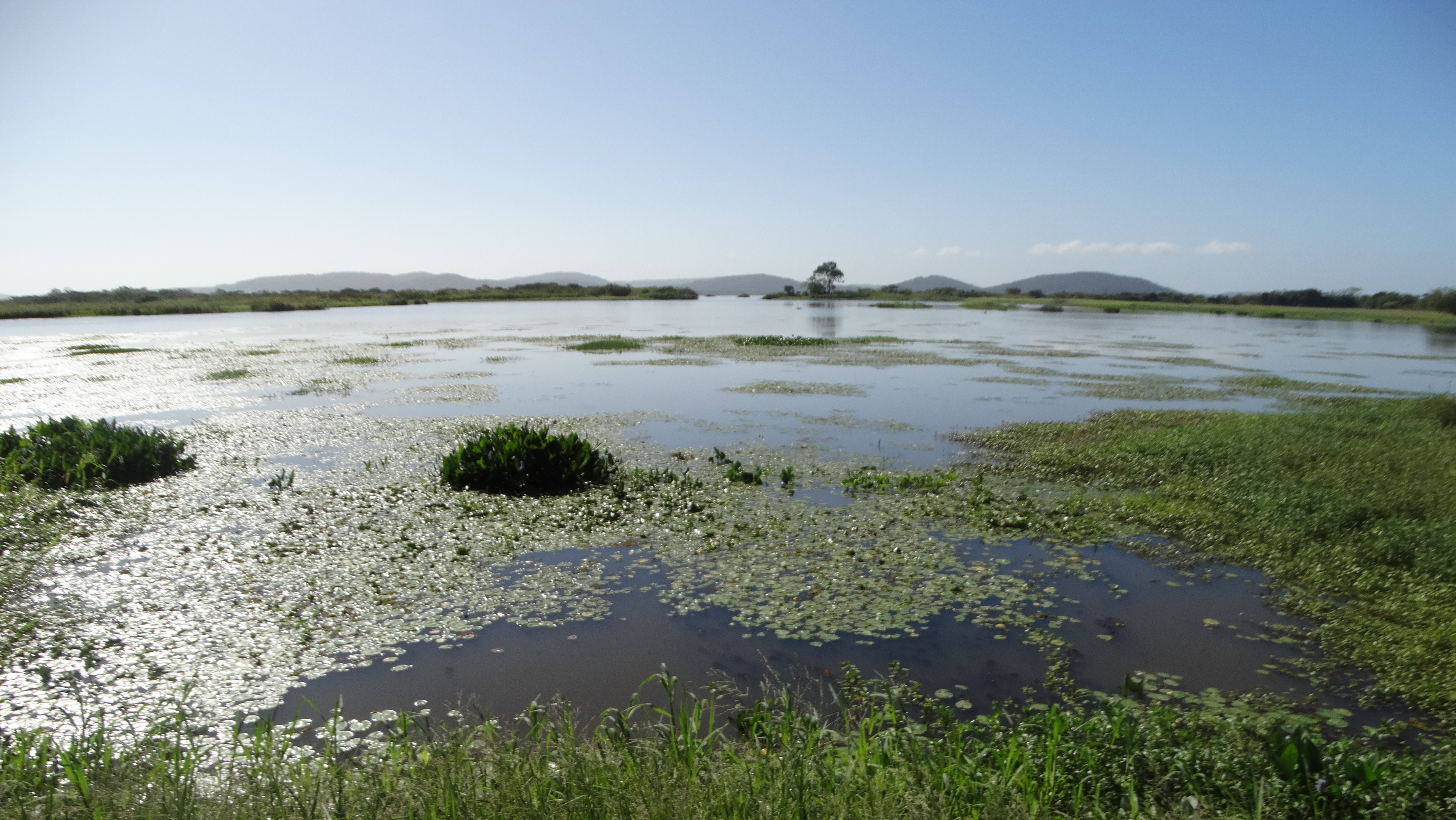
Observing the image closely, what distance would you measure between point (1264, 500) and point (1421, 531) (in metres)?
1.79

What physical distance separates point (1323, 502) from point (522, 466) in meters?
11.3

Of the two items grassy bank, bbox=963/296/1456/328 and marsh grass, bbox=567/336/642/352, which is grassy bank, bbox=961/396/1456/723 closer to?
marsh grass, bbox=567/336/642/352

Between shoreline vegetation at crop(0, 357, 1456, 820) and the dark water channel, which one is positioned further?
the dark water channel

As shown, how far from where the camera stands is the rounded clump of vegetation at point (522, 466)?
433 inches

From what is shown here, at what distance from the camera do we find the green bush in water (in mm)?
10289

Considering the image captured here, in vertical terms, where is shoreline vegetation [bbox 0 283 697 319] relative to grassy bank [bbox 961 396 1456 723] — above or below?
above

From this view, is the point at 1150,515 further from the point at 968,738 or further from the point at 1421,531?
the point at 968,738

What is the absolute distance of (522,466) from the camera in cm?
1103

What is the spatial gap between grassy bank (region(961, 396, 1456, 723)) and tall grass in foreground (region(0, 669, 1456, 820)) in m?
1.96

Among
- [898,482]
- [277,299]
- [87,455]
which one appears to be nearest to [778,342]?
[898,482]

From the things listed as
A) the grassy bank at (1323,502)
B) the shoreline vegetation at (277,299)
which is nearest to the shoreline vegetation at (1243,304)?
the shoreline vegetation at (277,299)

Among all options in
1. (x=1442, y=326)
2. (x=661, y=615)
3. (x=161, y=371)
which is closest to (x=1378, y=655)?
(x=661, y=615)

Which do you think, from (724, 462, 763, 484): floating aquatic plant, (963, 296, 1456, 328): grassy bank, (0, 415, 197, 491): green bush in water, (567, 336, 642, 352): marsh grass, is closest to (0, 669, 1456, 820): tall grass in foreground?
(724, 462, 763, 484): floating aquatic plant

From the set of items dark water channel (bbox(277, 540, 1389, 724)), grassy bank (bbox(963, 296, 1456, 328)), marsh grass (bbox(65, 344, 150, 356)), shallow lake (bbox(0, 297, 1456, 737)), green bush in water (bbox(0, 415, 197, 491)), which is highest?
grassy bank (bbox(963, 296, 1456, 328))
